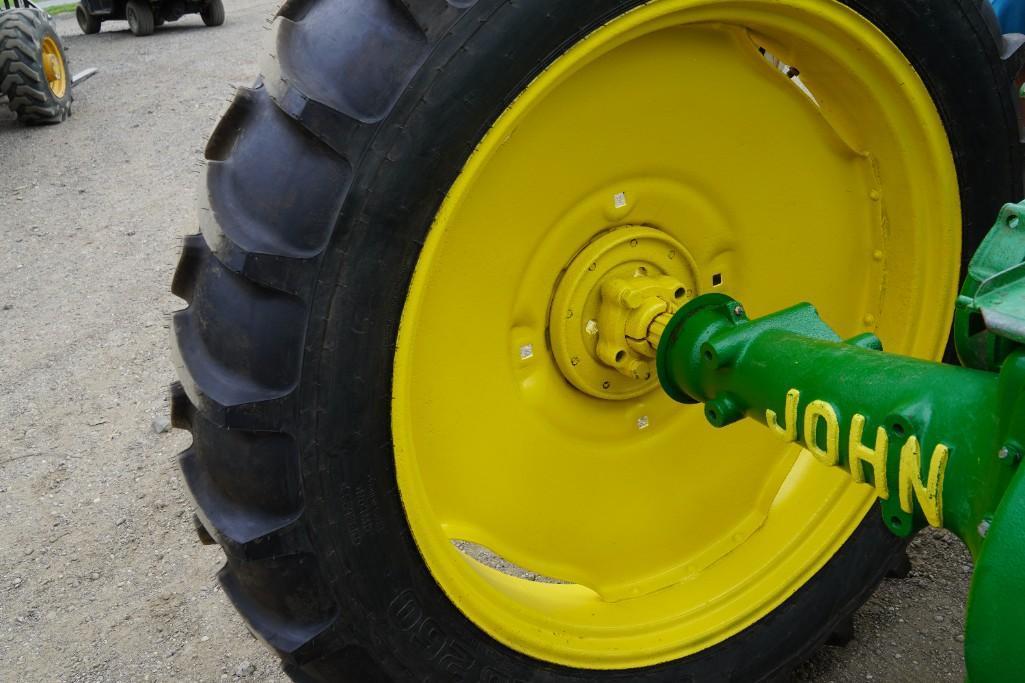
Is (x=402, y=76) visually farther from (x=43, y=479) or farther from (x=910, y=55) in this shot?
(x=43, y=479)

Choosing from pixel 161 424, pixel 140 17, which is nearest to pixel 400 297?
pixel 161 424

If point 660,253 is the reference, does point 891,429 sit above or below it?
above

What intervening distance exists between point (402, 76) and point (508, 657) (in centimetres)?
90

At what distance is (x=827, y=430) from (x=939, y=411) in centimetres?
16

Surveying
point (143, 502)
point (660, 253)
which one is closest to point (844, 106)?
point (660, 253)

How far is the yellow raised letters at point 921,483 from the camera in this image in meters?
1.07

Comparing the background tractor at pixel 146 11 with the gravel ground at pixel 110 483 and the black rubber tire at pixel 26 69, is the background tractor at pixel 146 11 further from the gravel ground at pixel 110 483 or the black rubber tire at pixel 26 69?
the gravel ground at pixel 110 483

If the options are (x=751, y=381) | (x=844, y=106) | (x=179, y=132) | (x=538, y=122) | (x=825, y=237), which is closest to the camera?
(x=751, y=381)

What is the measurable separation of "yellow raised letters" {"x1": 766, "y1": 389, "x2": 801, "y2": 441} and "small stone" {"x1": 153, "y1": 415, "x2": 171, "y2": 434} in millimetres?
2232

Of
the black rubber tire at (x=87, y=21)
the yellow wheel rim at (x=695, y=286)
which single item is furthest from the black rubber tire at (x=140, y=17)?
the yellow wheel rim at (x=695, y=286)

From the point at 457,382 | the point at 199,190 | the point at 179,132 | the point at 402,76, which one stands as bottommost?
the point at 179,132

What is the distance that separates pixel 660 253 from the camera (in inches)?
67.5

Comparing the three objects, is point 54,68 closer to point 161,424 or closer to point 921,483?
point 161,424

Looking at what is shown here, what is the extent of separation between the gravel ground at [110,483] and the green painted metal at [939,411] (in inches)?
36.6
